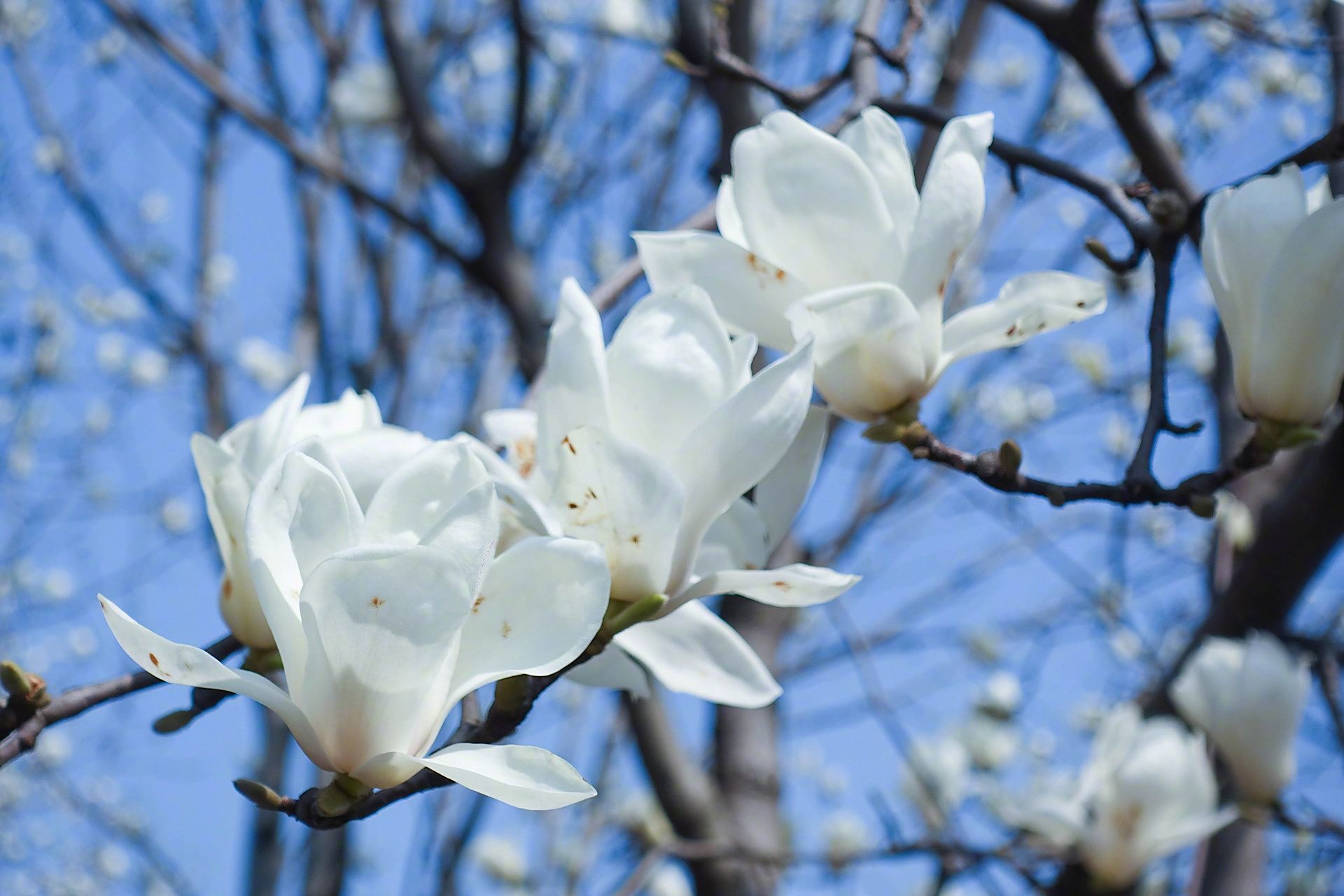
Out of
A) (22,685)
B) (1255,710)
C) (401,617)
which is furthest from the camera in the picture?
(1255,710)

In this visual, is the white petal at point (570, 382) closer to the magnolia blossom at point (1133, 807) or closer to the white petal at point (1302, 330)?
the white petal at point (1302, 330)

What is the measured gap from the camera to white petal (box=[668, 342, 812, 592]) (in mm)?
510

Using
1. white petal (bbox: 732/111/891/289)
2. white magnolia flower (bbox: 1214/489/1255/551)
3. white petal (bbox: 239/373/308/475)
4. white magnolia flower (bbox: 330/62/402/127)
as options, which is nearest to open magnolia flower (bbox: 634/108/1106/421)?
white petal (bbox: 732/111/891/289)

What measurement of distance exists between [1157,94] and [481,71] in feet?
6.87

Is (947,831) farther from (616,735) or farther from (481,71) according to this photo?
(481,71)

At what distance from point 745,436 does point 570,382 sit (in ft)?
0.27

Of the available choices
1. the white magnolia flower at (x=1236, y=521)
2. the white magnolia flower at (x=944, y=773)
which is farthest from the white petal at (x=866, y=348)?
the white magnolia flower at (x=944, y=773)

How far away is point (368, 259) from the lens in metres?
2.74

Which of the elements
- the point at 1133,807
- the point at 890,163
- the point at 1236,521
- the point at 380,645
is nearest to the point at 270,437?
the point at 380,645

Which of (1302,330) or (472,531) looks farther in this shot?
(1302,330)

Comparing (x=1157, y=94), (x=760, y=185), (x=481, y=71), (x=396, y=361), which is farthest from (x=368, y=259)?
(x=760, y=185)

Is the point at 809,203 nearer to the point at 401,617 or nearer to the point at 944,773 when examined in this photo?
the point at 401,617

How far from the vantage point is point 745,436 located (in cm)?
51

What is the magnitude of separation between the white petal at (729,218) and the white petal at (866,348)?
0.07m
